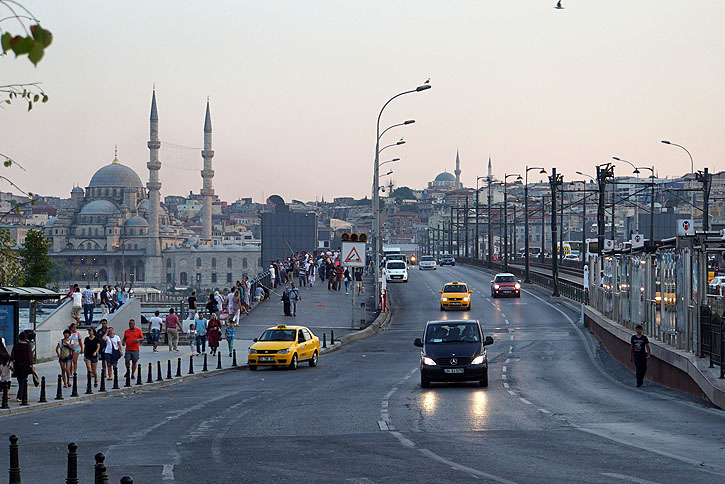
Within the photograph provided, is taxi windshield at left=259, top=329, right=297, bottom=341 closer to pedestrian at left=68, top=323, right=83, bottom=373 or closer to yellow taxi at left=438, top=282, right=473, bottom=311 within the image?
pedestrian at left=68, top=323, right=83, bottom=373

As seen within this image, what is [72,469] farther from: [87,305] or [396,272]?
[396,272]

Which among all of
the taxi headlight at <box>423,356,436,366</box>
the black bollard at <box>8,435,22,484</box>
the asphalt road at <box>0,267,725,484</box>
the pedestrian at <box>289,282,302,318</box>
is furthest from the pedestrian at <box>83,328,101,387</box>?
the pedestrian at <box>289,282,302,318</box>

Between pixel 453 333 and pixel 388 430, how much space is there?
350 inches

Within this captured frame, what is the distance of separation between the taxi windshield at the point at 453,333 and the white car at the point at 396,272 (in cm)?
5750

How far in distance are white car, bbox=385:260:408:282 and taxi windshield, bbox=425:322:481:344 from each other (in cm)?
5750

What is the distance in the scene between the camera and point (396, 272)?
83.9m

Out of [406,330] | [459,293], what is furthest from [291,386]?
[459,293]

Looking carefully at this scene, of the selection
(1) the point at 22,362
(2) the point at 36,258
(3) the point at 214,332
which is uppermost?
(2) the point at 36,258

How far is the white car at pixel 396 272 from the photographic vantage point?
83.7 metres

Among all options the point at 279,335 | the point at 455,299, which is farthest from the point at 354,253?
the point at 455,299

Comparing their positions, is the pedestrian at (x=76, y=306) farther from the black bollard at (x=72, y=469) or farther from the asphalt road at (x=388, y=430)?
the black bollard at (x=72, y=469)

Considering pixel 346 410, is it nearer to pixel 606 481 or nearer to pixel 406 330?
pixel 606 481

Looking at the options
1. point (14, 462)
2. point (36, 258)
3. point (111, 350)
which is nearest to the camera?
point (14, 462)

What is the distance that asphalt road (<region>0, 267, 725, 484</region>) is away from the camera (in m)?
12.8
